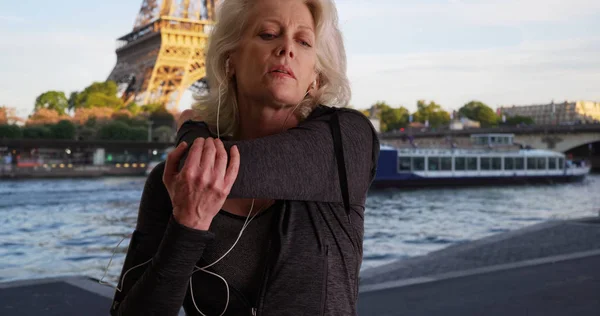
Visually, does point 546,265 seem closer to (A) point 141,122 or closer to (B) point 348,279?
(B) point 348,279

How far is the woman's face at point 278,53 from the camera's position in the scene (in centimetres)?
115

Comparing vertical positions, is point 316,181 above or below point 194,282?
above

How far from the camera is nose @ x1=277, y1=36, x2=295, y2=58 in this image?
3.74 feet

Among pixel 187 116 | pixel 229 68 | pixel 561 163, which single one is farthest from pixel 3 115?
pixel 229 68

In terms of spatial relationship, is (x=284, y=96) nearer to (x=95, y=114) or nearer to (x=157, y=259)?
(x=157, y=259)

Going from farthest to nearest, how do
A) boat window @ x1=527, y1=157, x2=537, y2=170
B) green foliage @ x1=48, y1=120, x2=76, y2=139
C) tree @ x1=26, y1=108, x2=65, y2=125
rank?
tree @ x1=26, y1=108, x2=65, y2=125 < green foliage @ x1=48, y1=120, x2=76, y2=139 < boat window @ x1=527, y1=157, x2=537, y2=170

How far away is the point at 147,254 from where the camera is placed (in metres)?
1.15

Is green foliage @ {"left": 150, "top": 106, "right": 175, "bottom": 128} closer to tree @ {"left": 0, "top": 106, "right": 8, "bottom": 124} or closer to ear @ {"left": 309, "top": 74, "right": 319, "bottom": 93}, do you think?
tree @ {"left": 0, "top": 106, "right": 8, "bottom": 124}

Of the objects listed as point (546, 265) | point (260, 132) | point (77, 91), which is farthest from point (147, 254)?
point (77, 91)

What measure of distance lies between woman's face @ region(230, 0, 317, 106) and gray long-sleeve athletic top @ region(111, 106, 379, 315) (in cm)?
6

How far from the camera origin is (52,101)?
200ft

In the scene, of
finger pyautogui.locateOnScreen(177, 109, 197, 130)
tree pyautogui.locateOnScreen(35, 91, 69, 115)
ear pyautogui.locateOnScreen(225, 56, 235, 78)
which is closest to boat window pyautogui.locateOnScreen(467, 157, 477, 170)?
finger pyautogui.locateOnScreen(177, 109, 197, 130)

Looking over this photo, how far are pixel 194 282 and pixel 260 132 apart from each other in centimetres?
28

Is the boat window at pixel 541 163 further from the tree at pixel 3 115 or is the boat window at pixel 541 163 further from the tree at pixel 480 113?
the tree at pixel 480 113
